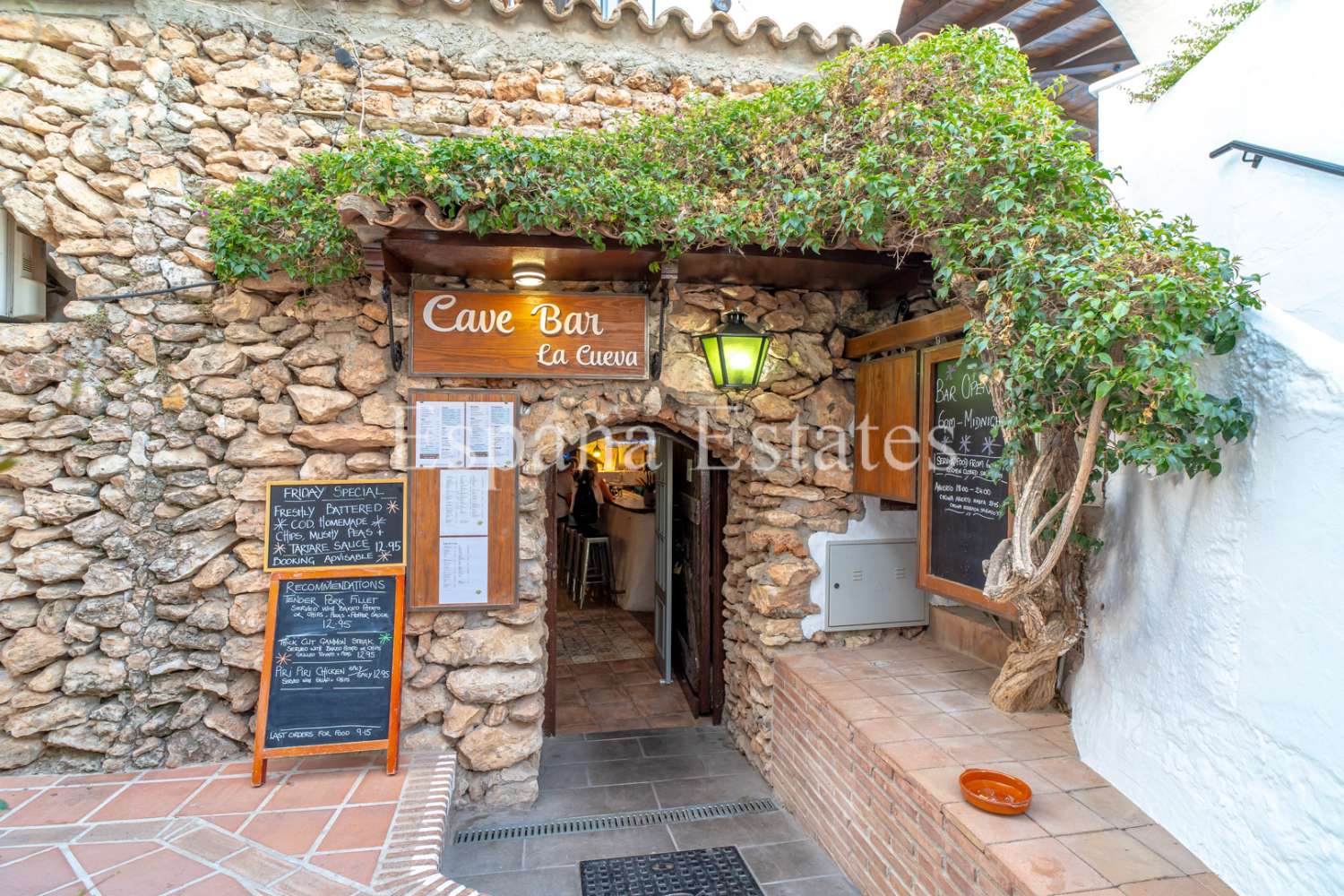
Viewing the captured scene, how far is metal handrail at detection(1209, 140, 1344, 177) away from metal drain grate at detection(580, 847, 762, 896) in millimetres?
3907

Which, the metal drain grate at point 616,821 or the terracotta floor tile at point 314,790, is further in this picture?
the metal drain grate at point 616,821

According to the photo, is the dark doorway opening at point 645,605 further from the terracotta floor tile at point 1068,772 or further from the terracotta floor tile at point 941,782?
the terracotta floor tile at point 1068,772

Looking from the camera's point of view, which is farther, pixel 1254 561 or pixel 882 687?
pixel 882 687

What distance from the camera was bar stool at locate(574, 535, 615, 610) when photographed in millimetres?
8570

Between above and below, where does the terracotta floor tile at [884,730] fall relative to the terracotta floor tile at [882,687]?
below

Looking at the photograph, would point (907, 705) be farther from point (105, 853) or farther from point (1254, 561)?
point (105, 853)

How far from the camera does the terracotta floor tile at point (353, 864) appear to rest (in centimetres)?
269

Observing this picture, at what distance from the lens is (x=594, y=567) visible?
883cm

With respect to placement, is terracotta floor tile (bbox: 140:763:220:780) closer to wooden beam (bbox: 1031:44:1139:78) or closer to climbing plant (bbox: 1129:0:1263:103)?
climbing plant (bbox: 1129:0:1263:103)

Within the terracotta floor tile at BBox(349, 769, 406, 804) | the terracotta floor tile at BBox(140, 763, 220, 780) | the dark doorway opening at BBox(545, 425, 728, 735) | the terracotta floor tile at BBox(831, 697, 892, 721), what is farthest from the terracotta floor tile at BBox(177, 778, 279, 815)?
the terracotta floor tile at BBox(831, 697, 892, 721)

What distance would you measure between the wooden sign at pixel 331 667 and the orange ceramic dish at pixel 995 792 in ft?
8.84

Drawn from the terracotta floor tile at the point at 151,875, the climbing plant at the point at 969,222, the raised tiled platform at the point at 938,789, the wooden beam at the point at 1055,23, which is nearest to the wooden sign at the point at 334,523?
the climbing plant at the point at 969,222

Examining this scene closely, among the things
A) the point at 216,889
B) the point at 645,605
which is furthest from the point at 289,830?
the point at 645,605

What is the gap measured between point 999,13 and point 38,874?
769 centimetres
